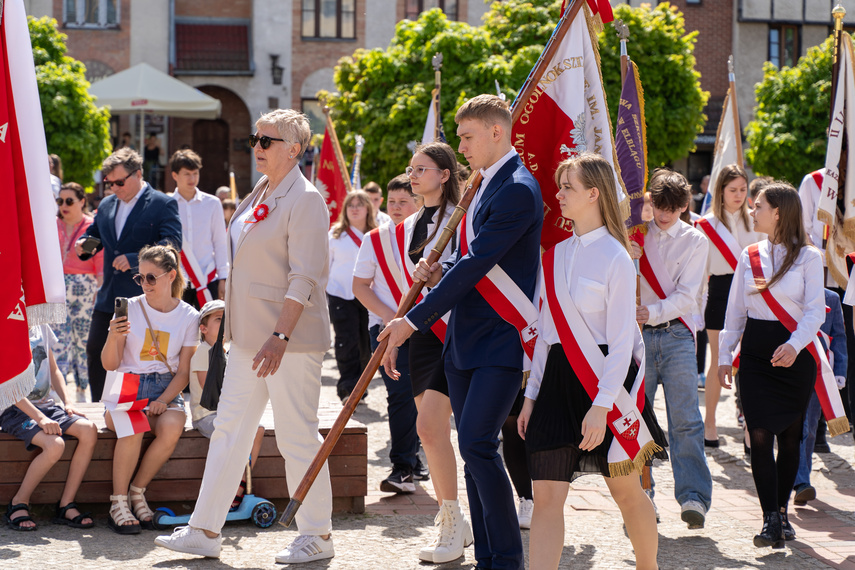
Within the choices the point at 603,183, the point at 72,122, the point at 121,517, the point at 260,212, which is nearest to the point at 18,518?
the point at 121,517

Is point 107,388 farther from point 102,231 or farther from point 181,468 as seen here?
Answer: point 102,231

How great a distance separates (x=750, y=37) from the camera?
110 feet

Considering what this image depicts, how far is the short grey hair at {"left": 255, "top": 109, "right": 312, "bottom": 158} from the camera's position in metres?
4.91

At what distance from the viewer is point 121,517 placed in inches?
210

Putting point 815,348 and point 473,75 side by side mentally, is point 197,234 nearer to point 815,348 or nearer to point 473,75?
point 815,348

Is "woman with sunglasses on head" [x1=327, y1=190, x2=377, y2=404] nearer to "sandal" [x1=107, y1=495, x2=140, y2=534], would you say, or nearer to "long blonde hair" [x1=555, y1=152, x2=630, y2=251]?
"sandal" [x1=107, y1=495, x2=140, y2=534]

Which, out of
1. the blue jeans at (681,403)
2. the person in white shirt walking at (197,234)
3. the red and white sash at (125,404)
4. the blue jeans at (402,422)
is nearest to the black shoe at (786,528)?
the blue jeans at (681,403)

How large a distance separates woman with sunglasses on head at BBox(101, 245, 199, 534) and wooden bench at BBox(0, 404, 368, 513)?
0.11 meters

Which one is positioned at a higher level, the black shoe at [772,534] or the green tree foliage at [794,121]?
the green tree foliage at [794,121]

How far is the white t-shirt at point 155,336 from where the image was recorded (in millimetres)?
5688

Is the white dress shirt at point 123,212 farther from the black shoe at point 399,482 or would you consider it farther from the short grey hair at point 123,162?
the black shoe at point 399,482

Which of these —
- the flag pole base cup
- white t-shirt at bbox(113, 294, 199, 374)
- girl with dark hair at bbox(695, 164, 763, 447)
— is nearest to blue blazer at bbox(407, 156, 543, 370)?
the flag pole base cup

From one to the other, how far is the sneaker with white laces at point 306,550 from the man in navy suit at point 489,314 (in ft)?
2.72

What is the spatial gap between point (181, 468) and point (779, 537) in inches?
123
